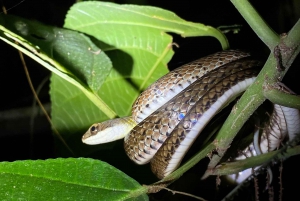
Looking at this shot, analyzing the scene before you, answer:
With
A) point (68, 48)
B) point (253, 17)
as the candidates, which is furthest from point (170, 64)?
point (253, 17)

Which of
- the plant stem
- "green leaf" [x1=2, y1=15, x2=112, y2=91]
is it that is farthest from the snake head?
the plant stem

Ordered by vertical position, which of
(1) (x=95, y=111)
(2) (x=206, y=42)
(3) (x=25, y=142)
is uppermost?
(2) (x=206, y=42)

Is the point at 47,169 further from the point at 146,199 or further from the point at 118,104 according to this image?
the point at 118,104

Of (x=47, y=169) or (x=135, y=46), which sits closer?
(x=47, y=169)

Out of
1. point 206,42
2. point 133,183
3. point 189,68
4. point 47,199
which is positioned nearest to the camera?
point 47,199

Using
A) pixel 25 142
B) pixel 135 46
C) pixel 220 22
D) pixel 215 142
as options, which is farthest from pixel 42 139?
pixel 215 142

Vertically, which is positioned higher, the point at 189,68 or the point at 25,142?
the point at 189,68

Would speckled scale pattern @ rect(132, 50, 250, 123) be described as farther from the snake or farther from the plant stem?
the plant stem

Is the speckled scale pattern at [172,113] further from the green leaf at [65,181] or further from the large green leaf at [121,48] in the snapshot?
the green leaf at [65,181]

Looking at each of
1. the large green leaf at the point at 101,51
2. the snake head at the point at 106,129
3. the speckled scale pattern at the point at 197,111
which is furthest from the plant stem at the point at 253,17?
the snake head at the point at 106,129

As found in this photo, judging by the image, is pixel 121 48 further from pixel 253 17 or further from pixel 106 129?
pixel 253 17
